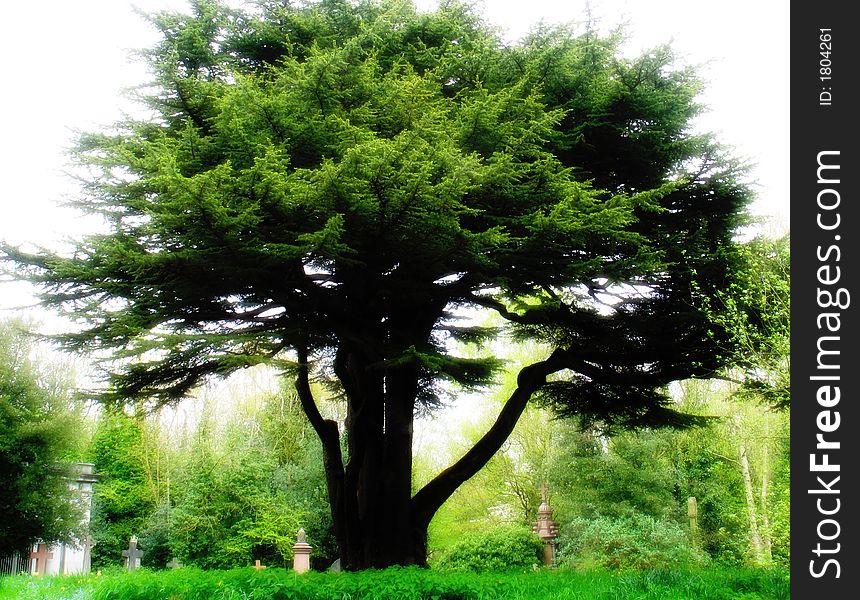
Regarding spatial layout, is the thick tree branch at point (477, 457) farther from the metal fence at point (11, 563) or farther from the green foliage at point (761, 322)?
the metal fence at point (11, 563)

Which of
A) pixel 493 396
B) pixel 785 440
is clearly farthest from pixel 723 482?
pixel 785 440

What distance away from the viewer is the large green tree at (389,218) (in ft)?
24.9

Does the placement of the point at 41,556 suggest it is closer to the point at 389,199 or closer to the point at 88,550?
the point at 88,550

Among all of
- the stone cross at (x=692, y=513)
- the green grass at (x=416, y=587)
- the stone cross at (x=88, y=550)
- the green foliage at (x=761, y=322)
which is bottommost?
the stone cross at (x=88, y=550)

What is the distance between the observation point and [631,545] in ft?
49.2

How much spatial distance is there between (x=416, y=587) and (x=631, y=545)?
946 centimetres

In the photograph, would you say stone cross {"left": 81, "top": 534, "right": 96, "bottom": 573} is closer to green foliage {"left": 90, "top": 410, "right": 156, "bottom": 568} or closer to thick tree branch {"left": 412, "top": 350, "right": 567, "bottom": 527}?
green foliage {"left": 90, "top": 410, "right": 156, "bottom": 568}

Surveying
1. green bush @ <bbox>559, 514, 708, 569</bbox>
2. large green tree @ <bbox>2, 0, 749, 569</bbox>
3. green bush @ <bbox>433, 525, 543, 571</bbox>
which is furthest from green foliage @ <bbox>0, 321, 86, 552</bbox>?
green bush @ <bbox>559, 514, 708, 569</bbox>

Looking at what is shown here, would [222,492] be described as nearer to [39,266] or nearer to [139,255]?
[39,266]

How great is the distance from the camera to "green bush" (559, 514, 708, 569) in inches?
579
